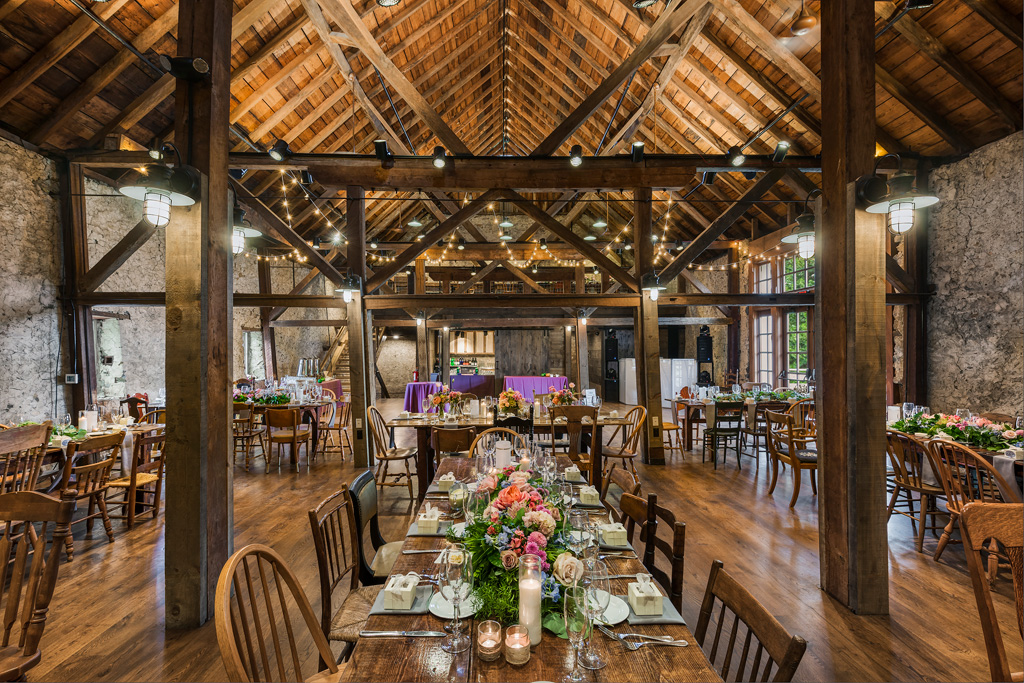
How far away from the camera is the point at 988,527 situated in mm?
1620

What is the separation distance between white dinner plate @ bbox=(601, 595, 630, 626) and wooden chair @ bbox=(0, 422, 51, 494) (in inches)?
168

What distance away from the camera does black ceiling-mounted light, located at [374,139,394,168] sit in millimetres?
5650

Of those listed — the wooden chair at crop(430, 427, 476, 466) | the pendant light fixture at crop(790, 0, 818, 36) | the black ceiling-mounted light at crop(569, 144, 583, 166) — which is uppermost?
the pendant light fixture at crop(790, 0, 818, 36)

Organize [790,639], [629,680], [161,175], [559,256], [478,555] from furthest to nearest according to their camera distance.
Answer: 1. [559,256]
2. [161,175]
3. [478,555]
4. [629,680]
5. [790,639]

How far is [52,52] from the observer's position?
211 inches

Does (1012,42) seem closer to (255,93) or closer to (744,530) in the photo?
(744,530)

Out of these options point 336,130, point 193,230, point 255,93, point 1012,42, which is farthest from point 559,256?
point 193,230

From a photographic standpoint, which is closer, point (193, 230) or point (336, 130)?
point (193, 230)

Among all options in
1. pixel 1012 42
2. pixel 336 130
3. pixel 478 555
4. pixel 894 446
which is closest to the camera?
pixel 478 555

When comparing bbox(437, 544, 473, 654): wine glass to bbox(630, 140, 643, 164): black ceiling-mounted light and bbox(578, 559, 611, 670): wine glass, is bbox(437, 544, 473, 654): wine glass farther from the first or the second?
bbox(630, 140, 643, 164): black ceiling-mounted light

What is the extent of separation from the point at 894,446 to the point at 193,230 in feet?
19.5

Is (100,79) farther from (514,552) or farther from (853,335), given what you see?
(853,335)

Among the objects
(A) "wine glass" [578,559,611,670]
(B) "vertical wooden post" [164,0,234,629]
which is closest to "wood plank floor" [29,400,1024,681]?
(A) "wine glass" [578,559,611,670]

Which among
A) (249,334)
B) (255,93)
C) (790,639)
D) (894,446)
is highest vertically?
(255,93)
